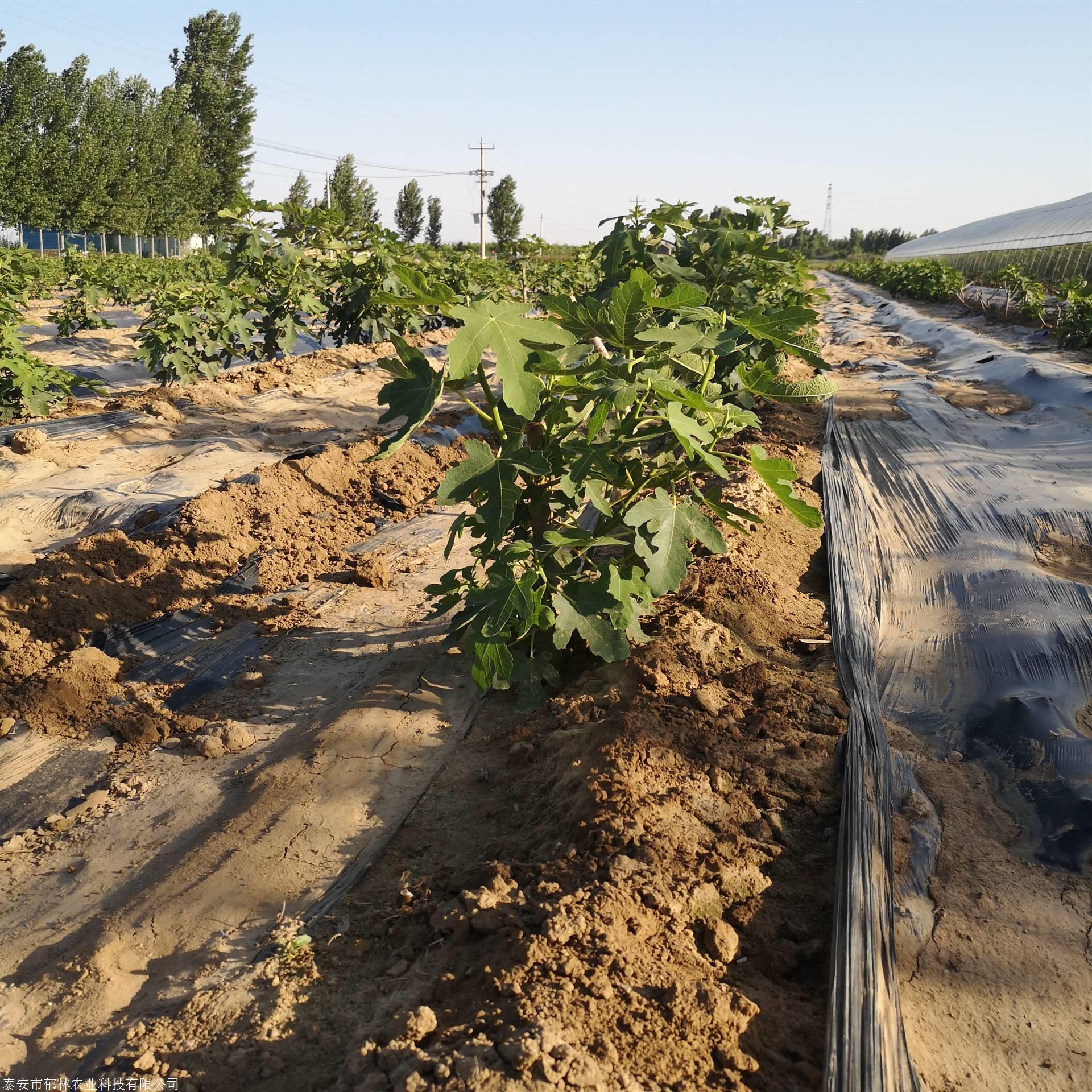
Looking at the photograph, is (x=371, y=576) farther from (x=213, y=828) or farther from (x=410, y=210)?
(x=410, y=210)

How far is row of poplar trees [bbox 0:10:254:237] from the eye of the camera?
107 ft

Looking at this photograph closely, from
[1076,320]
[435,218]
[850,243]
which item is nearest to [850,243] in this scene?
[850,243]

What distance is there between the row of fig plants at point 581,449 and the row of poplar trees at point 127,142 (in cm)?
3550

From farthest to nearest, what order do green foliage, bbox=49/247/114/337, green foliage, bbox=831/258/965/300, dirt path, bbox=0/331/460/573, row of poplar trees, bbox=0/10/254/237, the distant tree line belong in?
1. the distant tree line
2. row of poplar trees, bbox=0/10/254/237
3. green foliage, bbox=831/258/965/300
4. green foliage, bbox=49/247/114/337
5. dirt path, bbox=0/331/460/573

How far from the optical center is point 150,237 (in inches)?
1491

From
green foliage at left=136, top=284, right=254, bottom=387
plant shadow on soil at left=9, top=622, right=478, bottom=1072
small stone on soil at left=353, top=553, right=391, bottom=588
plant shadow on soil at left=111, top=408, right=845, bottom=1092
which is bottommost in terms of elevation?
plant shadow on soil at left=9, top=622, right=478, bottom=1072

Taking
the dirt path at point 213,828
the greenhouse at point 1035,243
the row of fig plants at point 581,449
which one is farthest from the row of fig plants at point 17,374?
the greenhouse at point 1035,243

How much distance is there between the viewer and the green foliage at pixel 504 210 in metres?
47.0

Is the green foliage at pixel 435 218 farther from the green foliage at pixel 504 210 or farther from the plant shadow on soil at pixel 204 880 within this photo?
the plant shadow on soil at pixel 204 880

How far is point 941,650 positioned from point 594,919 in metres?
2.24

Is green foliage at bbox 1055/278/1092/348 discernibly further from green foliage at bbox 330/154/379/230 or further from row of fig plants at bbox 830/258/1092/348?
green foliage at bbox 330/154/379/230

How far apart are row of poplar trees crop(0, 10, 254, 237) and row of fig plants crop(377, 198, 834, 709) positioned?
116ft

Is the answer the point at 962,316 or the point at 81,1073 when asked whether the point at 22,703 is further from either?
the point at 962,316

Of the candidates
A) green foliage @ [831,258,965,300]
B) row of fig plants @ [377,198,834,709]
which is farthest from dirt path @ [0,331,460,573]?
green foliage @ [831,258,965,300]
